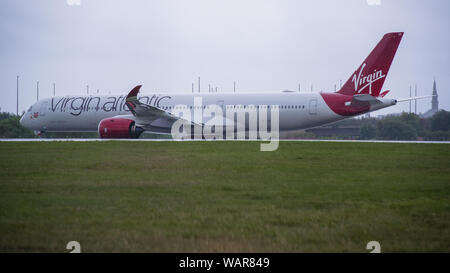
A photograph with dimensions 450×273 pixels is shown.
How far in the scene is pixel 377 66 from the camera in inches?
1024

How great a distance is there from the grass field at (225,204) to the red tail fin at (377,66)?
39.3 ft

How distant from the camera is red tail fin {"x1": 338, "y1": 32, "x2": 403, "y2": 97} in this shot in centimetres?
2581

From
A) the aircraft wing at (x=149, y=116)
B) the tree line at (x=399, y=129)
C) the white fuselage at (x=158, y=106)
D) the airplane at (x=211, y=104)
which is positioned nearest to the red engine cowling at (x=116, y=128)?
the airplane at (x=211, y=104)

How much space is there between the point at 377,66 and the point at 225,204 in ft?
64.9

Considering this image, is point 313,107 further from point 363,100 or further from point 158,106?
point 158,106

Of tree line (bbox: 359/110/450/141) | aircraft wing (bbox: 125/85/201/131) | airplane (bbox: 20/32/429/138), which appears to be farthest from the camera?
tree line (bbox: 359/110/450/141)

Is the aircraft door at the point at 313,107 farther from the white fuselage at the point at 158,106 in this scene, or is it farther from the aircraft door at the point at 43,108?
the aircraft door at the point at 43,108

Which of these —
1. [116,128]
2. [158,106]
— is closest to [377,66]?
[158,106]

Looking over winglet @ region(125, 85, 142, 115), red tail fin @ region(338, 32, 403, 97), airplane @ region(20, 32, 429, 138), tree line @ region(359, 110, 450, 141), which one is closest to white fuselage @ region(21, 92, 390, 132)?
airplane @ region(20, 32, 429, 138)

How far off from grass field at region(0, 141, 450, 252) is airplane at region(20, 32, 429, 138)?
12.1 m

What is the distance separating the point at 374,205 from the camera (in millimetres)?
8172

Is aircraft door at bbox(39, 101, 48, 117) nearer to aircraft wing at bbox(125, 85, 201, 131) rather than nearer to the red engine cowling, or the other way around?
the red engine cowling

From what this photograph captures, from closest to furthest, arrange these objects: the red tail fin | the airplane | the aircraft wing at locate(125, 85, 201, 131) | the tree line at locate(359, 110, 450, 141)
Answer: the red tail fin → the airplane → the aircraft wing at locate(125, 85, 201, 131) → the tree line at locate(359, 110, 450, 141)
